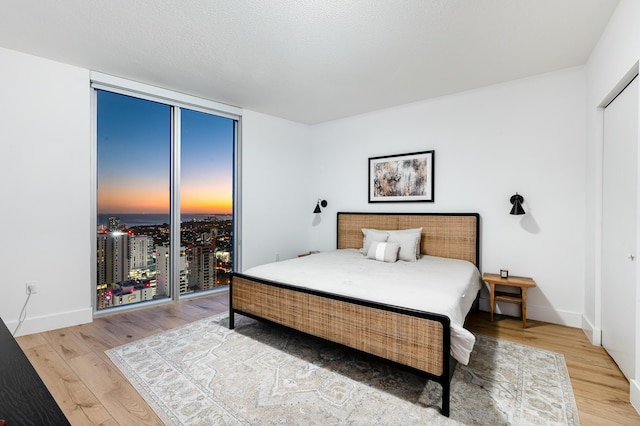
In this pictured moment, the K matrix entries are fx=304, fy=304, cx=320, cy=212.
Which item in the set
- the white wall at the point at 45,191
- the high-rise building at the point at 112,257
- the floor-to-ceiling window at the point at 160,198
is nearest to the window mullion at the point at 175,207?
the floor-to-ceiling window at the point at 160,198

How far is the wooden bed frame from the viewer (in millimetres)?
1873

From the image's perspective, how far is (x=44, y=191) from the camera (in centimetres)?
305

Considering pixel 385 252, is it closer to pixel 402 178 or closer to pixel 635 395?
pixel 402 178

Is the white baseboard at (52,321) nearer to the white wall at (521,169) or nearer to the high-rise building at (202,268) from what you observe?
the high-rise building at (202,268)

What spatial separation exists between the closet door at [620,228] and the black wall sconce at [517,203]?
70 centimetres

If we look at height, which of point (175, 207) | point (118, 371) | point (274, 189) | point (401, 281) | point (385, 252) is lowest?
point (118, 371)

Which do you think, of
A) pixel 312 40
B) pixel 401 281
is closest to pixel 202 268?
pixel 401 281

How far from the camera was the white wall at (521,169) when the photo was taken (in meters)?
3.22

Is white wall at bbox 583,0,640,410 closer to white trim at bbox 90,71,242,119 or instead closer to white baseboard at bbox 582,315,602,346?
white baseboard at bbox 582,315,602,346

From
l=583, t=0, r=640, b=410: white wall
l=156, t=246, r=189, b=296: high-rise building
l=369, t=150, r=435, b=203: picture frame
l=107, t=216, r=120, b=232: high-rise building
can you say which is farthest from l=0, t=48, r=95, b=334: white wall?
l=583, t=0, r=640, b=410: white wall

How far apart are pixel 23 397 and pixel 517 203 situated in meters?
3.93

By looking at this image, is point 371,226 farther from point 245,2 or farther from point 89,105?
point 89,105

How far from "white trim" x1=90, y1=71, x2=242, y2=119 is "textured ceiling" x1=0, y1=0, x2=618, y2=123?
0.32 feet

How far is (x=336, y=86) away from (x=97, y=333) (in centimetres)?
371
